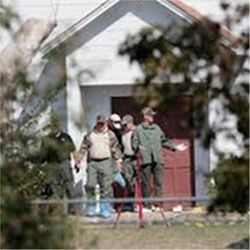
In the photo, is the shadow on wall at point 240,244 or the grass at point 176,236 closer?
the shadow on wall at point 240,244

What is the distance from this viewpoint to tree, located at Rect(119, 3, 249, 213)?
5.94 metres

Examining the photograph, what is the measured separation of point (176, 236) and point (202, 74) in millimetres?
11577

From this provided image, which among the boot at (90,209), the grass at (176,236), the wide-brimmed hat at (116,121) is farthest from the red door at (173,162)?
the boot at (90,209)

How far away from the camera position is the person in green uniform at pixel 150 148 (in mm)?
20234

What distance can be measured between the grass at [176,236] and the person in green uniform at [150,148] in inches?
69.0

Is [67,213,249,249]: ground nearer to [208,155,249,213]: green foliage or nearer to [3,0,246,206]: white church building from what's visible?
[3,0,246,206]: white church building

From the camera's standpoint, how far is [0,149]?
6.98 m

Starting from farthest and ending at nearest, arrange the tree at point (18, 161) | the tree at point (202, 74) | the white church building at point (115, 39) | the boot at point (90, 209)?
the white church building at point (115, 39) < the boot at point (90, 209) < the tree at point (202, 74) < the tree at point (18, 161)

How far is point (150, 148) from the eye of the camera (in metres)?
20.4

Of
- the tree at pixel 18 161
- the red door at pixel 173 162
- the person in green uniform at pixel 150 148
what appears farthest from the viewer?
the red door at pixel 173 162

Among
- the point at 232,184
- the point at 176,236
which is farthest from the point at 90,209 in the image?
the point at 232,184

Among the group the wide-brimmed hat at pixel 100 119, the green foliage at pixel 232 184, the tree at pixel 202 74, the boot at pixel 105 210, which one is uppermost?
the wide-brimmed hat at pixel 100 119

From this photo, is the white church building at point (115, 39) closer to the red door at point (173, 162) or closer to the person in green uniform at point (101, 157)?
the red door at point (173, 162)

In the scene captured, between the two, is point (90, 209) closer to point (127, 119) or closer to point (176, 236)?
point (176, 236)
